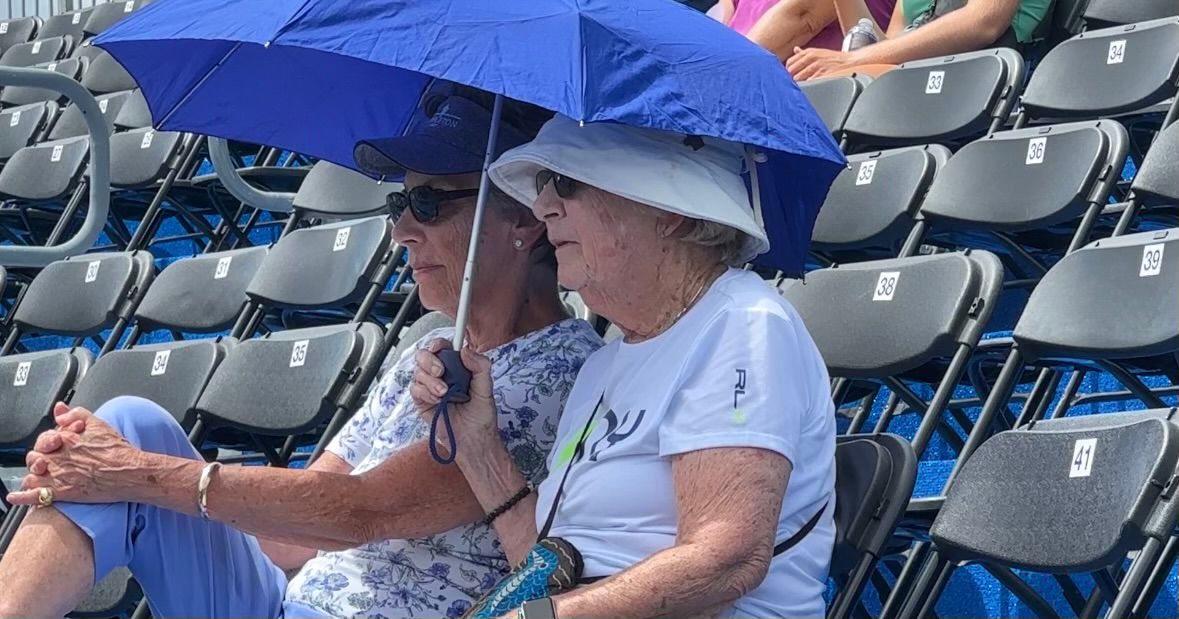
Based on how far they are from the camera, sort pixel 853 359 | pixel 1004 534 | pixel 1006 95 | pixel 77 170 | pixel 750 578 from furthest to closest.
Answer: pixel 77 170 → pixel 1006 95 → pixel 853 359 → pixel 1004 534 → pixel 750 578

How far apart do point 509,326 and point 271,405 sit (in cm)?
107

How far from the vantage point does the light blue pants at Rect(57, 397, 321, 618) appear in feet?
6.64

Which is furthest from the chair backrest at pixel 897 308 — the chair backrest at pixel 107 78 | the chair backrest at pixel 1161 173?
the chair backrest at pixel 107 78

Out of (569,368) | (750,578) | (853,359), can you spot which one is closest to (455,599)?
(569,368)

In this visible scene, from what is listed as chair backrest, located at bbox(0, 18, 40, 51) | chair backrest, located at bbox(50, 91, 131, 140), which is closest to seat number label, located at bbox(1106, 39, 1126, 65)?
chair backrest, located at bbox(50, 91, 131, 140)

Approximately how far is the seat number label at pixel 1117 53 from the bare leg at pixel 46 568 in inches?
97.9

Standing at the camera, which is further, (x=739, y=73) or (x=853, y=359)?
(x=853, y=359)

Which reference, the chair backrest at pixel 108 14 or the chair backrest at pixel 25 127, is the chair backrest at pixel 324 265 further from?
the chair backrest at pixel 108 14

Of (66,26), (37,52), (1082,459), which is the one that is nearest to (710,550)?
(1082,459)

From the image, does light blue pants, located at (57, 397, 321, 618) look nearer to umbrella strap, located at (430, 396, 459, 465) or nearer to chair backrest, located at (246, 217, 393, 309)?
umbrella strap, located at (430, 396, 459, 465)

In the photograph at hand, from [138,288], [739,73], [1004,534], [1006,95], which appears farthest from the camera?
[138,288]

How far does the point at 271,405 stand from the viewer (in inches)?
120

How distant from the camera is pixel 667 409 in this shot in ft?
5.58

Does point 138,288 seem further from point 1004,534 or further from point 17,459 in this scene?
point 1004,534
